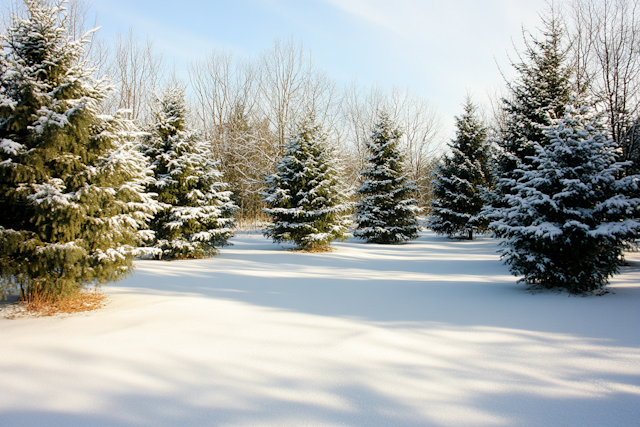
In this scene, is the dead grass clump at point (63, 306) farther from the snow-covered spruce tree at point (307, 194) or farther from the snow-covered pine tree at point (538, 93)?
the snow-covered pine tree at point (538, 93)

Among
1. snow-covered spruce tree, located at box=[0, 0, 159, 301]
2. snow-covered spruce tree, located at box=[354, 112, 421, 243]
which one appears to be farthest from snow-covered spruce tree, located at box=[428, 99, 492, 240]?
snow-covered spruce tree, located at box=[0, 0, 159, 301]

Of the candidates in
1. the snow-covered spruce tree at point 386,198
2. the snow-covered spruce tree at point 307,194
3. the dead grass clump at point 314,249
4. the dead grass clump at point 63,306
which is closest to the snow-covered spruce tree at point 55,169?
the dead grass clump at point 63,306

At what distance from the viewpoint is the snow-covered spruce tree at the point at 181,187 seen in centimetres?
1227

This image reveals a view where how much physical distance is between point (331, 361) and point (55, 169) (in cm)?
539

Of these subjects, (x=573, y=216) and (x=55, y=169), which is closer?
(x=55, y=169)

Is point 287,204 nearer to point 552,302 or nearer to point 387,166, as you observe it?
point 387,166

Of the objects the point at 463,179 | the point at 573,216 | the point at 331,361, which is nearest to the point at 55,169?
the point at 331,361

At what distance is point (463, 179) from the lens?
20.3 metres

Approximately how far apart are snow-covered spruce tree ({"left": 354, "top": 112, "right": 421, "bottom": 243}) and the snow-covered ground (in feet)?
39.9

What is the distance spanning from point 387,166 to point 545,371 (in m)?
16.6

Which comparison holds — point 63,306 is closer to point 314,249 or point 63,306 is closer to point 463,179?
point 314,249

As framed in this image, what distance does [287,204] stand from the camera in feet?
49.6

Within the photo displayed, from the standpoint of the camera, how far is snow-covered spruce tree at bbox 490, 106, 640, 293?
5906mm

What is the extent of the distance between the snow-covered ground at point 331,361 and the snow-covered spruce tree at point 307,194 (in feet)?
27.1
